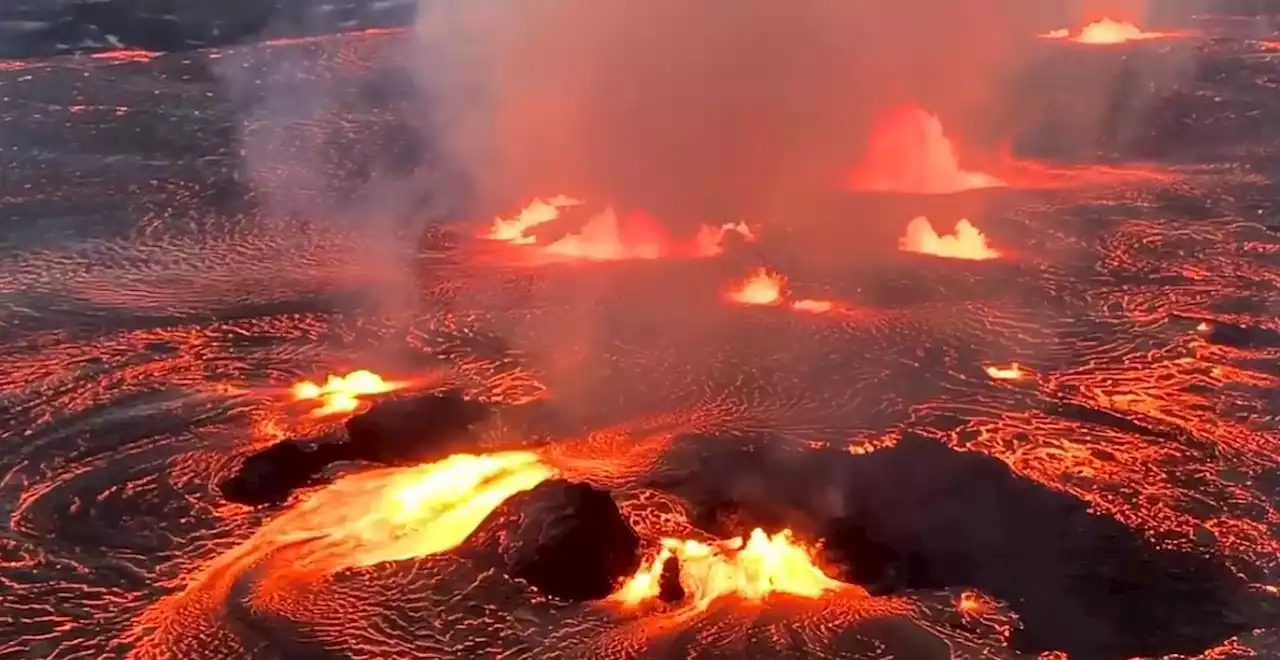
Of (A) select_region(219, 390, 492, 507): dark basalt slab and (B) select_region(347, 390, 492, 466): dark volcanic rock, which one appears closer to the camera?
(A) select_region(219, 390, 492, 507): dark basalt slab

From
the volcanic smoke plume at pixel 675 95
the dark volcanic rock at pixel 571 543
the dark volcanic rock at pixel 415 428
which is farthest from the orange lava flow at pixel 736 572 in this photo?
the volcanic smoke plume at pixel 675 95

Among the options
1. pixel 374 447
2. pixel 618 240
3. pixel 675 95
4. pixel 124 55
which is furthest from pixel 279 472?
pixel 124 55

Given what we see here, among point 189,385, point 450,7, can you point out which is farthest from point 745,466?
point 450,7

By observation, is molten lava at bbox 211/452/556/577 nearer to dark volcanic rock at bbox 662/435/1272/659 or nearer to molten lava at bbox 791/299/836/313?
dark volcanic rock at bbox 662/435/1272/659

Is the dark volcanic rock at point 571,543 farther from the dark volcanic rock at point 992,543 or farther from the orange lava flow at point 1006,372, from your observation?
the orange lava flow at point 1006,372

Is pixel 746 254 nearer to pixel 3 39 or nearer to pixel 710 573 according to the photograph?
pixel 710 573

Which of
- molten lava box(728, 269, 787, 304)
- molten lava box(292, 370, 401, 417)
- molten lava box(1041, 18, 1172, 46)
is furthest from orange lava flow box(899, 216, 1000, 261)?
molten lava box(1041, 18, 1172, 46)
